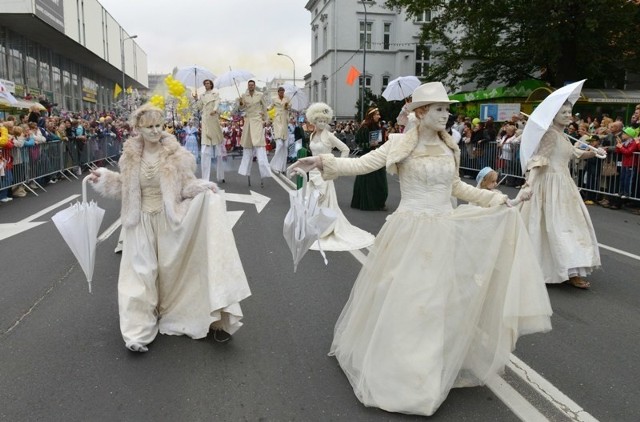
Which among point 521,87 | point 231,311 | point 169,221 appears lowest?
point 231,311

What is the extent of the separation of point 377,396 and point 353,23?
65.5 meters

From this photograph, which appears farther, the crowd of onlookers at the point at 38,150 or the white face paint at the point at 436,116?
the crowd of onlookers at the point at 38,150

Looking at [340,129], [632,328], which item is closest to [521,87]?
[340,129]

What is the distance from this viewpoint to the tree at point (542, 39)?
74.2 ft

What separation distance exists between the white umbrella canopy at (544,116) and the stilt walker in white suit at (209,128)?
971 centimetres

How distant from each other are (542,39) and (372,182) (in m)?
15.0

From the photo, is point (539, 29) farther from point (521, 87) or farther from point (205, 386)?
point (205, 386)

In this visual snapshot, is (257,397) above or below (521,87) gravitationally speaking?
below

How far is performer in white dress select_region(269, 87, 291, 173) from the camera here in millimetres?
16031

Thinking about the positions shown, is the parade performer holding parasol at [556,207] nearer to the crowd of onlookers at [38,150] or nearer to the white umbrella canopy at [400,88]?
the white umbrella canopy at [400,88]

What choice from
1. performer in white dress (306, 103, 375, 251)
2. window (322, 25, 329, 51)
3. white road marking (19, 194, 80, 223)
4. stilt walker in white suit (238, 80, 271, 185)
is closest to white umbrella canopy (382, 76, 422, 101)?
stilt walker in white suit (238, 80, 271, 185)

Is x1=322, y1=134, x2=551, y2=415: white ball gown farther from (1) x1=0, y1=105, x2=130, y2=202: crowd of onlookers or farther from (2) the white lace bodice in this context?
(1) x1=0, y1=105, x2=130, y2=202: crowd of onlookers

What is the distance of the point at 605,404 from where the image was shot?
3.59 meters

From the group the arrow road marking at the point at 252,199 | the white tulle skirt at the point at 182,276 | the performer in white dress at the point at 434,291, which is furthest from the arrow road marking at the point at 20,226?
the performer in white dress at the point at 434,291
